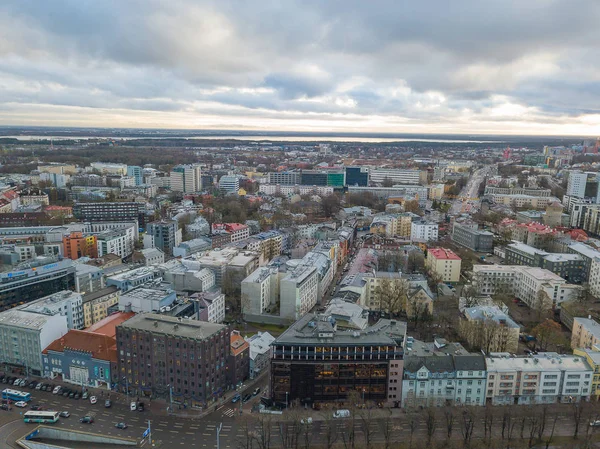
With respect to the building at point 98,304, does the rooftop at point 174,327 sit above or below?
above

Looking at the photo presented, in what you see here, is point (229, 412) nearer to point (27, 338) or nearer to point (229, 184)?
point (27, 338)

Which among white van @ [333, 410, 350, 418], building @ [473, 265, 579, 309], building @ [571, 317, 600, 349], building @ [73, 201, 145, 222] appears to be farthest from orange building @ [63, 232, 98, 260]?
building @ [571, 317, 600, 349]

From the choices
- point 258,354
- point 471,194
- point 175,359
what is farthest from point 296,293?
point 471,194

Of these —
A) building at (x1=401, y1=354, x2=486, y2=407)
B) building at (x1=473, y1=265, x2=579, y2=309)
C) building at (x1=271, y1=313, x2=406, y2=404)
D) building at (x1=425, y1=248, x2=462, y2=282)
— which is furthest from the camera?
building at (x1=425, y1=248, x2=462, y2=282)

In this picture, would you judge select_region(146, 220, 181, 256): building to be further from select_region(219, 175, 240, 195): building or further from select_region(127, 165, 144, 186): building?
select_region(127, 165, 144, 186): building

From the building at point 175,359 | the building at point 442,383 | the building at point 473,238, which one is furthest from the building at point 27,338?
the building at point 473,238

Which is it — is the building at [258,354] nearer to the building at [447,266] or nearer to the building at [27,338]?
the building at [27,338]

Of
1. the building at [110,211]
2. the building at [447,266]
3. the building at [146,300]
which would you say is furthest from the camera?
the building at [110,211]
